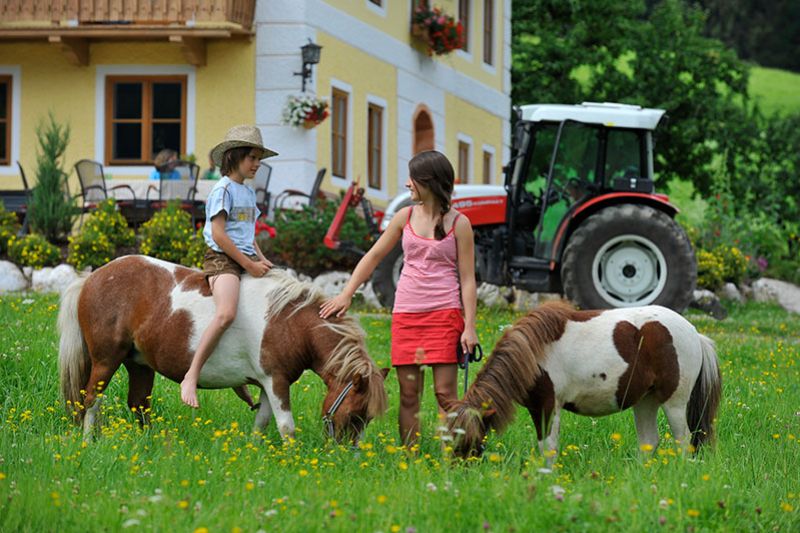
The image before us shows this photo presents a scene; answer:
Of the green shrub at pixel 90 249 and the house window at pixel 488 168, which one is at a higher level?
the house window at pixel 488 168

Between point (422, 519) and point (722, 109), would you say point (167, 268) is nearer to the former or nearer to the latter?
point (422, 519)

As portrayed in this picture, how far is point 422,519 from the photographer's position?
216 inches

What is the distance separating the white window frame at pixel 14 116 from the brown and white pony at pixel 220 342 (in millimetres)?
14251

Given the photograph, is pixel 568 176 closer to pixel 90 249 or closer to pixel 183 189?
pixel 183 189

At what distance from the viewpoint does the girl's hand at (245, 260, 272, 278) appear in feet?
24.9

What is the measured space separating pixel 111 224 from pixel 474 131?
11489mm

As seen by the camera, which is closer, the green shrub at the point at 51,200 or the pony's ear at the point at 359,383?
the pony's ear at the point at 359,383

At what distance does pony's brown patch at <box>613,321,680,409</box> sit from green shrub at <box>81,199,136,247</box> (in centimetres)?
1165

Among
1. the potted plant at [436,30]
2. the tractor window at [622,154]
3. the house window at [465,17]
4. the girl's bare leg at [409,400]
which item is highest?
the house window at [465,17]

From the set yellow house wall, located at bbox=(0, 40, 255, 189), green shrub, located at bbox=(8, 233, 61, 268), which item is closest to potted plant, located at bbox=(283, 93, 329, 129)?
yellow house wall, located at bbox=(0, 40, 255, 189)

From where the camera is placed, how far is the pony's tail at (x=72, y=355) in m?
8.01

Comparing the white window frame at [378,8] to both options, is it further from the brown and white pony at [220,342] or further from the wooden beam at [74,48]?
the brown and white pony at [220,342]

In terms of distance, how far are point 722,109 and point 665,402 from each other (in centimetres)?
3116

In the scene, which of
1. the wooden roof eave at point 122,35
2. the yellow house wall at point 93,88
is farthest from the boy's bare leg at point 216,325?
the yellow house wall at point 93,88
